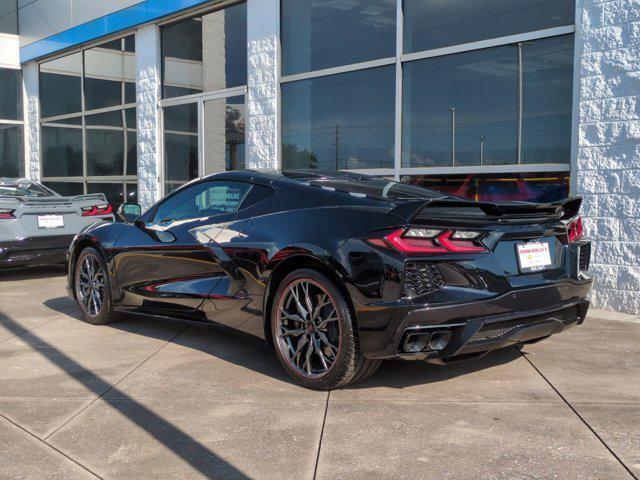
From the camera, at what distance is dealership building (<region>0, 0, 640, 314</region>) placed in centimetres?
648

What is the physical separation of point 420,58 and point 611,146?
258 centimetres

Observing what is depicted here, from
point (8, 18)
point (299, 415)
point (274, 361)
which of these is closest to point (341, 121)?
point (274, 361)

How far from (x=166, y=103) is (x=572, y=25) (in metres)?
7.06

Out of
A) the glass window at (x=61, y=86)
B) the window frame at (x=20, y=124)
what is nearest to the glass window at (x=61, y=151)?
the glass window at (x=61, y=86)

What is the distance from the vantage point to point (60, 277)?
9227 mm

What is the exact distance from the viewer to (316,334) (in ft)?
13.4

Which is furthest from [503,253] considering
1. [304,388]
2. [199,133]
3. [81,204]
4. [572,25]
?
[199,133]

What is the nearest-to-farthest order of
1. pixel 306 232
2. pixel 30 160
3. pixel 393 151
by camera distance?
pixel 306 232 < pixel 393 151 < pixel 30 160

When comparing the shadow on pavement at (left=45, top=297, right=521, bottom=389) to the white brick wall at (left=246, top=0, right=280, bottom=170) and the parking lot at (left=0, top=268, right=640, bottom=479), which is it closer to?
the parking lot at (left=0, top=268, right=640, bottom=479)

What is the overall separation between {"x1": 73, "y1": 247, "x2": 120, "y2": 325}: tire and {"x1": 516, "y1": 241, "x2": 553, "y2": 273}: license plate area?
11.8 feet

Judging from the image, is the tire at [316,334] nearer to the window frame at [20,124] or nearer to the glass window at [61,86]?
the glass window at [61,86]

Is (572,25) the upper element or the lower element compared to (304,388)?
upper

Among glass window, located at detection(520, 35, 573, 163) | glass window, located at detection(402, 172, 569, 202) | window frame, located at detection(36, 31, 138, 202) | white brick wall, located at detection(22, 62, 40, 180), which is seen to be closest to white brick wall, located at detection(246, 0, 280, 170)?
glass window, located at detection(402, 172, 569, 202)

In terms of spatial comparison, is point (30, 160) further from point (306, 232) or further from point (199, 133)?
point (306, 232)
